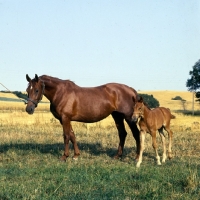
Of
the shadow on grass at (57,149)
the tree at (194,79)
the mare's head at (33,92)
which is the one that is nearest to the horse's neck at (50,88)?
the mare's head at (33,92)

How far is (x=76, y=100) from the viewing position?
11180 millimetres

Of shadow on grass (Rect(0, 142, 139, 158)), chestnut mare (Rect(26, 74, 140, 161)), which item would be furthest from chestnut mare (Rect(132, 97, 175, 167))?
shadow on grass (Rect(0, 142, 139, 158))

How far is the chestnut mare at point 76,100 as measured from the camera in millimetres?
10930

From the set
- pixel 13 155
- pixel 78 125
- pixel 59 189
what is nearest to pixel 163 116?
pixel 13 155

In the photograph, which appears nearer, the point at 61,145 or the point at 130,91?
the point at 130,91

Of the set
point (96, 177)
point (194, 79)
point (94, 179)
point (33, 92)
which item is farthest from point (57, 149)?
point (194, 79)

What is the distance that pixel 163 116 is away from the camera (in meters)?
11.2

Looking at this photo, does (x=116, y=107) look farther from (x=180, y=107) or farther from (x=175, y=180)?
(x=180, y=107)

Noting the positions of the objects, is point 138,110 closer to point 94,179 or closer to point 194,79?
point 94,179

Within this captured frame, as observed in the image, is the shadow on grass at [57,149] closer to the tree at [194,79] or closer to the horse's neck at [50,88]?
the horse's neck at [50,88]

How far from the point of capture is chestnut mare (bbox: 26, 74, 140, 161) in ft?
35.9

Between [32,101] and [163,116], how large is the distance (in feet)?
12.2

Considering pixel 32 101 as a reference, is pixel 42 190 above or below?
below

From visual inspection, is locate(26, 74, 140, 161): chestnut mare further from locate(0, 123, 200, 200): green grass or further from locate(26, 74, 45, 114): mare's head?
locate(0, 123, 200, 200): green grass
